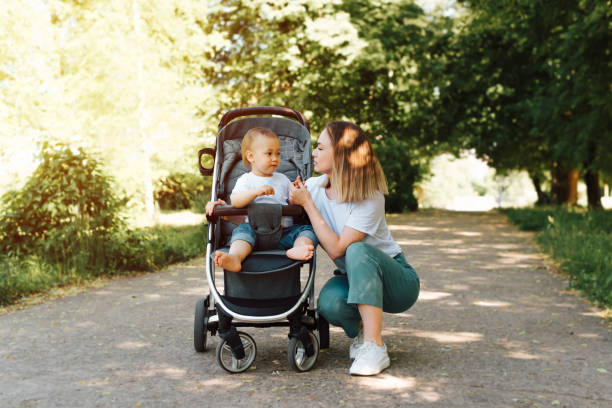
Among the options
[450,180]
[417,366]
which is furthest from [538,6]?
[450,180]

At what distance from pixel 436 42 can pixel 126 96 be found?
39.4ft

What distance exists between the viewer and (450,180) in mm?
90562

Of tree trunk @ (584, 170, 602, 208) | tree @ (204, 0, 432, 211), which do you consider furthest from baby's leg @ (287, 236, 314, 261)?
tree trunk @ (584, 170, 602, 208)

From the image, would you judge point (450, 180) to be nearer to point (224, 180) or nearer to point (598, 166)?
point (598, 166)

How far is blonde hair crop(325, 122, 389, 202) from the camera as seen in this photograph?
413 cm

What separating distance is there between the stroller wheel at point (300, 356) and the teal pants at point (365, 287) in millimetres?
236

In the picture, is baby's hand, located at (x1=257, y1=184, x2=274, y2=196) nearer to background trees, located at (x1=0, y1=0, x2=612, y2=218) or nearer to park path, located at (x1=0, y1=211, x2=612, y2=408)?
park path, located at (x1=0, y1=211, x2=612, y2=408)

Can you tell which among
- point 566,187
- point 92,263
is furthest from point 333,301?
point 566,187

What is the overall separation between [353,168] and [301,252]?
0.68m

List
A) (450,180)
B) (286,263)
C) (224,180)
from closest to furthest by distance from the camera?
(286,263), (224,180), (450,180)

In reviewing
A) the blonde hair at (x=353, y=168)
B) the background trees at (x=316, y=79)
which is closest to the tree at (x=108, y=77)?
the background trees at (x=316, y=79)

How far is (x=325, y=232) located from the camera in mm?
4121

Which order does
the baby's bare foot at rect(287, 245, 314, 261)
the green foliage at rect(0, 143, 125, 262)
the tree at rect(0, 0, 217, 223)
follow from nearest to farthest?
the baby's bare foot at rect(287, 245, 314, 261), the green foliage at rect(0, 143, 125, 262), the tree at rect(0, 0, 217, 223)

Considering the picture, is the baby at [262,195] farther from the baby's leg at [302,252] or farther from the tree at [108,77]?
the tree at [108,77]
